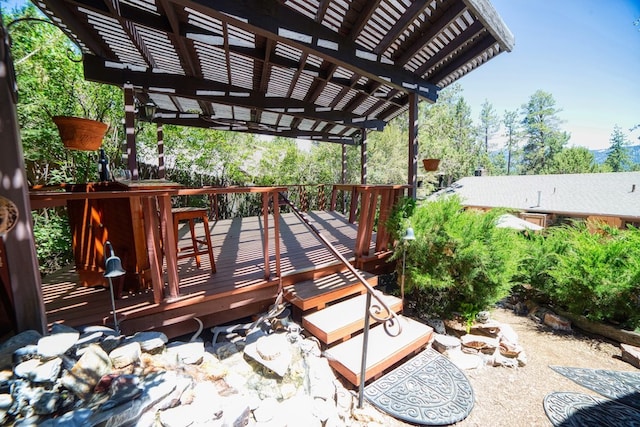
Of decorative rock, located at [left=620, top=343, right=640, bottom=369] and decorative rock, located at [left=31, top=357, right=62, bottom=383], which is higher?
decorative rock, located at [left=31, top=357, right=62, bottom=383]

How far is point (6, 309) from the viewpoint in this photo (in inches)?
65.9

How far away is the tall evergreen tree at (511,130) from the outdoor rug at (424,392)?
35691mm

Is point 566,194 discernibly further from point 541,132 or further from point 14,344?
point 541,132

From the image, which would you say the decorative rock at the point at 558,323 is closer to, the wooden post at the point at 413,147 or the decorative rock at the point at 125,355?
the wooden post at the point at 413,147

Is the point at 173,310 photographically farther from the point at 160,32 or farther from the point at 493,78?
the point at 493,78

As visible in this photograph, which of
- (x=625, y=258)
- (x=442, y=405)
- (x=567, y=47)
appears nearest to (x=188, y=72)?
(x=442, y=405)

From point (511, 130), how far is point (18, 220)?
38.8 meters

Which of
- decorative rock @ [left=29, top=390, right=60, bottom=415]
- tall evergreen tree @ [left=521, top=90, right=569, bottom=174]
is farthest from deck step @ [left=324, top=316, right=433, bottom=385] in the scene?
tall evergreen tree @ [left=521, top=90, right=569, bottom=174]

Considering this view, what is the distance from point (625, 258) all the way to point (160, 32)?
24.7ft

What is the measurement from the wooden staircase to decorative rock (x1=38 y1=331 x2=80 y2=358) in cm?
188

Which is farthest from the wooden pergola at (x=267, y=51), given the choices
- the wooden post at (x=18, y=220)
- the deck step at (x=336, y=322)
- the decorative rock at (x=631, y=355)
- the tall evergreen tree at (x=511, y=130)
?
the tall evergreen tree at (x=511, y=130)

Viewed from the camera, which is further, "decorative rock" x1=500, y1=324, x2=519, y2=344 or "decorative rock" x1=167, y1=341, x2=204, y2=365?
"decorative rock" x1=500, y1=324, x2=519, y2=344

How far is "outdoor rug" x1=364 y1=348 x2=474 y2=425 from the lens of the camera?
2246 mm

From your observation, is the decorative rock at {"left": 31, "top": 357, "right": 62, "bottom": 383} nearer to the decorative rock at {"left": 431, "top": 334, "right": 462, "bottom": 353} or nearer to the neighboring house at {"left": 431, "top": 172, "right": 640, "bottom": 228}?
the decorative rock at {"left": 431, "top": 334, "right": 462, "bottom": 353}
